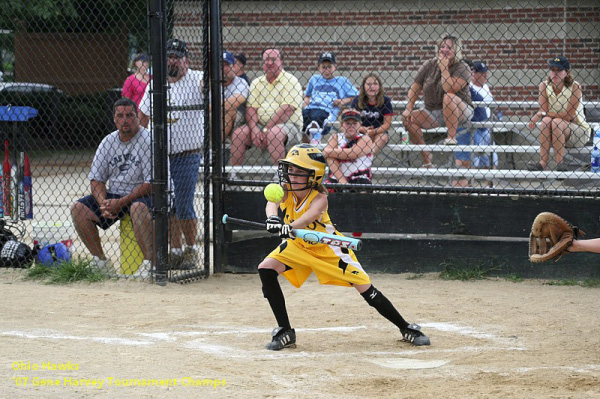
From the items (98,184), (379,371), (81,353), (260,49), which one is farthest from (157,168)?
(260,49)

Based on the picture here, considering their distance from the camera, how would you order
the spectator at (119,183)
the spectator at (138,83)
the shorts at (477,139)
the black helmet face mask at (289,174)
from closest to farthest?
the black helmet face mask at (289,174)
the spectator at (119,183)
the spectator at (138,83)
the shorts at (477,139)

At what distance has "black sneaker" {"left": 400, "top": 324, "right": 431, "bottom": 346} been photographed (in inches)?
225

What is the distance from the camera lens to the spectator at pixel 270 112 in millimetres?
9320

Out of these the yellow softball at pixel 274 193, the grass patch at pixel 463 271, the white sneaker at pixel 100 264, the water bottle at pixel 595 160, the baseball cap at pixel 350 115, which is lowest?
the grass patch at pixel 463 271

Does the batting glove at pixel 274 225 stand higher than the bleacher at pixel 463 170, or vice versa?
the bleacher at pixel 463 170

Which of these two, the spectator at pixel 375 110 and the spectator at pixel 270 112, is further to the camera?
the spectator at pixel 270 112

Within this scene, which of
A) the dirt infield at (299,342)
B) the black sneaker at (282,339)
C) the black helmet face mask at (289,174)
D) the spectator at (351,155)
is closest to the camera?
the dirt infield at (299,342)

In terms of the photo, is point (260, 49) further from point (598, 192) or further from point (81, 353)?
point (81, 353)

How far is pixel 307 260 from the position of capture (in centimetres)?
578

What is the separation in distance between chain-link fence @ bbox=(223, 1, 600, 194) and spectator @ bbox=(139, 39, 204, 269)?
538 millimetres

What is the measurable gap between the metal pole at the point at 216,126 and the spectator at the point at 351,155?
121cm

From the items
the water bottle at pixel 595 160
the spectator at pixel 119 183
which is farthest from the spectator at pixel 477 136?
the spectator at pixel 119 183

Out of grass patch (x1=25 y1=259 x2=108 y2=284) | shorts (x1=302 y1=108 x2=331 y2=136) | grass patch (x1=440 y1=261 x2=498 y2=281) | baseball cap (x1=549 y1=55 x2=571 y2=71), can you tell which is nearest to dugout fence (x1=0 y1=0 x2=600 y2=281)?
shorts (x1=302 y1=108 x2=331 y2=136)

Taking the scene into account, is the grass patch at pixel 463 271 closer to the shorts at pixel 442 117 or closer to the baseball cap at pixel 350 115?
the baseball cap at pixel 350 115
